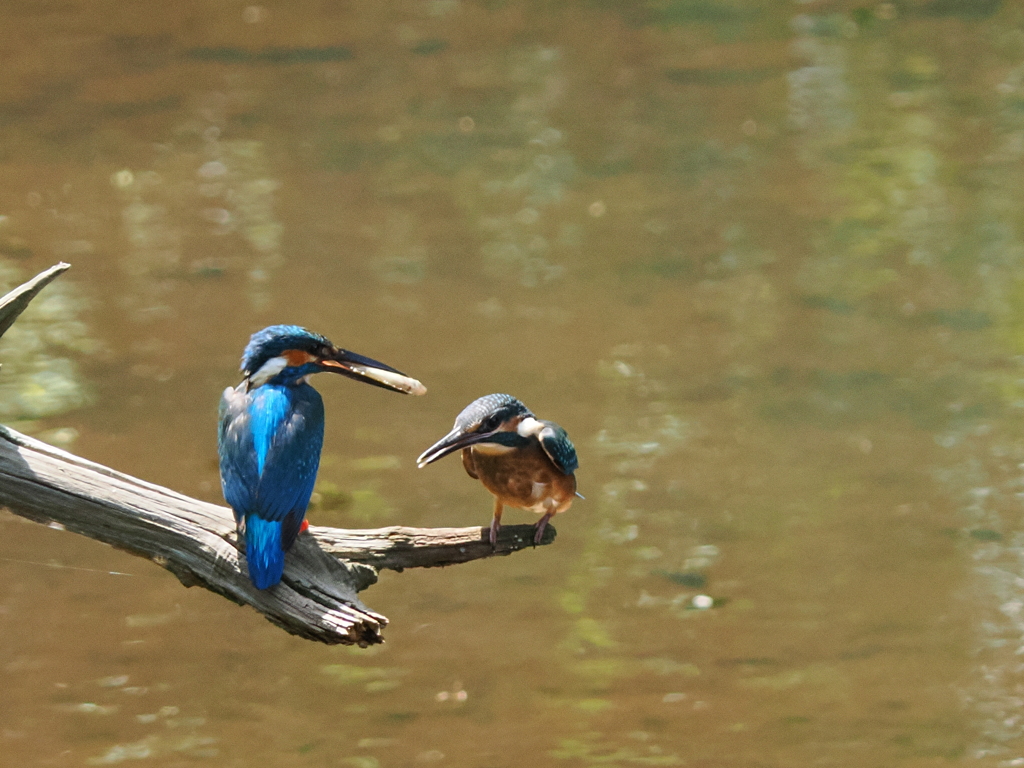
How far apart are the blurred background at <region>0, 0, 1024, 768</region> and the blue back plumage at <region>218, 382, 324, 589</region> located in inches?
50.4

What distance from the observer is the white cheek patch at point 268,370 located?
2664mm

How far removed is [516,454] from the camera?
8.96ft

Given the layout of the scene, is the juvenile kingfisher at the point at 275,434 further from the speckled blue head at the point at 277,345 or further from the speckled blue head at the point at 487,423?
the speckled blue head at the point at 487,423

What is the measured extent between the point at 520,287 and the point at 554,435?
3.45 meters

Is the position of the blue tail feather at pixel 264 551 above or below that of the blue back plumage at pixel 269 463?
below

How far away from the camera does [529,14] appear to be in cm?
939

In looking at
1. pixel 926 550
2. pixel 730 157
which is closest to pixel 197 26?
pixel 730 157

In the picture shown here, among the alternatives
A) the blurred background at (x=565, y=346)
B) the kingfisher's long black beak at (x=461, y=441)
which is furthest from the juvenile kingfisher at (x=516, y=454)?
the blurred background at (x=565, y=346)

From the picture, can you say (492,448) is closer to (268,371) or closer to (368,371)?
(368,371)

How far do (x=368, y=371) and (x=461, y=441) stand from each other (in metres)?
0.28

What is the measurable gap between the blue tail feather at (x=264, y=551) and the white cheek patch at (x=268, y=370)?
0.94 ft

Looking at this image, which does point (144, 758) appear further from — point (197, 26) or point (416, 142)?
point (197, 26)

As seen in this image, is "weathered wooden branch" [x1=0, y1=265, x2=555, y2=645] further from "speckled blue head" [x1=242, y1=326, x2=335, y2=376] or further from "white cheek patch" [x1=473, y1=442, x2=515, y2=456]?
"speckled blue head" [x1=242, y1=326, x2=335, y2=376]

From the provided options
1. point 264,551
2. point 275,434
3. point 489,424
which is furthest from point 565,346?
point 264,551
